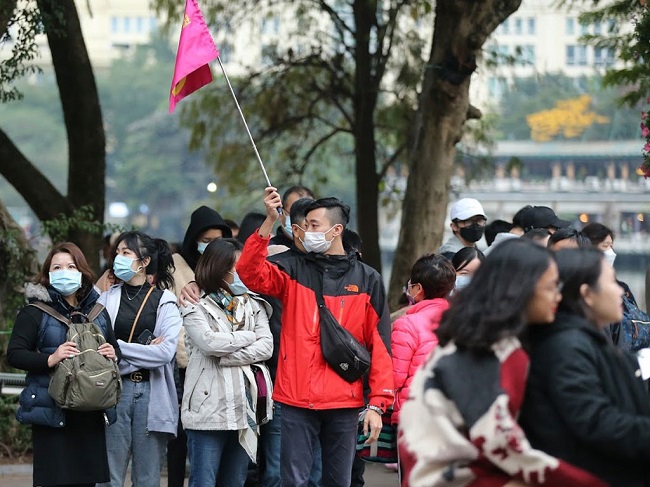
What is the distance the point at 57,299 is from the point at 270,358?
1.42m

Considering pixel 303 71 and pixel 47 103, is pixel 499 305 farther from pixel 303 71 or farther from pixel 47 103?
pixel 47 103

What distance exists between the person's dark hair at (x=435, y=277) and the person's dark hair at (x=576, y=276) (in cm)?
297

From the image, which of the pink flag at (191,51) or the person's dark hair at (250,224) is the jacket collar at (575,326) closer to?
the pink flag at (191,51)

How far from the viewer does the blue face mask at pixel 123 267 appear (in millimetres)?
7699

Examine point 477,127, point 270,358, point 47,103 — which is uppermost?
point 47,103

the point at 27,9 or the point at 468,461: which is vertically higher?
the point at 27,9

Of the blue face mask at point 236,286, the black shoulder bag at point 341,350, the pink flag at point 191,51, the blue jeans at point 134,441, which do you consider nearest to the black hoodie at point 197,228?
the pink flag at point 191,51

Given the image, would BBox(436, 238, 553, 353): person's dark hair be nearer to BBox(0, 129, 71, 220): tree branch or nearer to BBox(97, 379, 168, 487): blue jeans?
BBox(97, 379, 168, 487): blue jeans

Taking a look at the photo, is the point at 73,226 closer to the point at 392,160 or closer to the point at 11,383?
the point at 11,383

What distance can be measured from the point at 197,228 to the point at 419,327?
235cm

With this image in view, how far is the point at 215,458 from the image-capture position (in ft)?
24.5

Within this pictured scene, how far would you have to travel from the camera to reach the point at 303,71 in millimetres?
20875

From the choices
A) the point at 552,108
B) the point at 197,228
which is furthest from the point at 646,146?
the point at 552,108

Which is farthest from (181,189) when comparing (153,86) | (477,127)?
(477,127)
